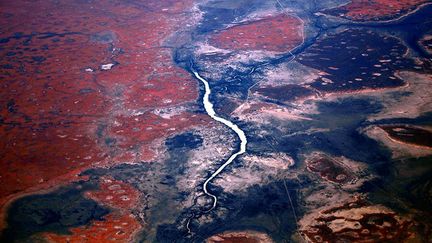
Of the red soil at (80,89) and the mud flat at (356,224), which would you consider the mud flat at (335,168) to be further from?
the red soil at (80,89)

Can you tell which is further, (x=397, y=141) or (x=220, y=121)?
(x=220, y=121)

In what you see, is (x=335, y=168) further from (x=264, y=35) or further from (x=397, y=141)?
(x=264, y=35)

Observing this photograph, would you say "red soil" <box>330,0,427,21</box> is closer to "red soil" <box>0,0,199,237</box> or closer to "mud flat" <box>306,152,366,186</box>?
"red soil" <box>0,0,199,237</box>

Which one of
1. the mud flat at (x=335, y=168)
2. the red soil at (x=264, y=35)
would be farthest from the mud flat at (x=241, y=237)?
the red soil at (x=264, y=35)

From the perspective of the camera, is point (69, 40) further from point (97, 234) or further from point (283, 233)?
point (283, 233)

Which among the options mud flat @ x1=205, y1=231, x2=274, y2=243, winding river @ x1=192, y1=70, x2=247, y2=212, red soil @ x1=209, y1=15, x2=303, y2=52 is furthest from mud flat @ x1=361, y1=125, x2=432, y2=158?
red soil @ x1=209, y1=15, x2=303, y2=52

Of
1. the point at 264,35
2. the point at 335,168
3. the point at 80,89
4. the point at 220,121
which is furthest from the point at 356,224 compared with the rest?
the point at 264,35
